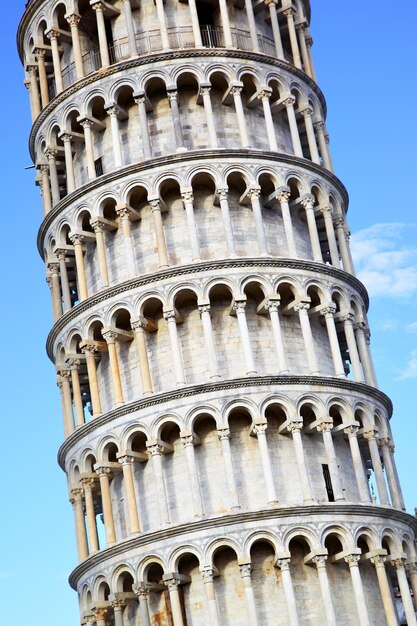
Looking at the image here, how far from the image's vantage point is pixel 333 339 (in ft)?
130

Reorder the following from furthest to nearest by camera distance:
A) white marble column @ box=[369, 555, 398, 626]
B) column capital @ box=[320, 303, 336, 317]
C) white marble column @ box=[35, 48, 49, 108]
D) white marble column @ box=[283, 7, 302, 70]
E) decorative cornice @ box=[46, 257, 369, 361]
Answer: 1. white marble column @ box=[283, 7, 302, 70]
2. white marble column @ box=[35, 48, 49, 108]
3. column capital @ box=[320, 303, 336, 317]
4. decorative cornice @ box=[46, 257, 369, 361]
5. white marble column @ box=[369, 555, 398, 626]

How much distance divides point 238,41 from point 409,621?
19915mm

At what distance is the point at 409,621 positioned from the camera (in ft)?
120

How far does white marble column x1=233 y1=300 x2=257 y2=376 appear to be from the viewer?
3794 cm

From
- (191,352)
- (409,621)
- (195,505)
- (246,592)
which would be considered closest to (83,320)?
(191,352)

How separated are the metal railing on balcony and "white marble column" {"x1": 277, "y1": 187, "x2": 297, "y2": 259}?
18.1 ft

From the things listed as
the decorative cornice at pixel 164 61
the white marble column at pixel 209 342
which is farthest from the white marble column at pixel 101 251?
the decorative cornice at pixel 164 61

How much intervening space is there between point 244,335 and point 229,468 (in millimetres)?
4106

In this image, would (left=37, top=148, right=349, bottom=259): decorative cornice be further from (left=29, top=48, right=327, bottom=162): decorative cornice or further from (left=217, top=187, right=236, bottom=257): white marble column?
(left=29, top=48, right=327, bottom=162): decorative cornice

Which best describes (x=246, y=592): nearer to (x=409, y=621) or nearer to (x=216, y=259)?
(x=409, y=621)

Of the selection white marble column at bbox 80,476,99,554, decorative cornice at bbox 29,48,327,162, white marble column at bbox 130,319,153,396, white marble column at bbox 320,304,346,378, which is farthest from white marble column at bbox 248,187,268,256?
white marble column at bbox 80,476,99,554

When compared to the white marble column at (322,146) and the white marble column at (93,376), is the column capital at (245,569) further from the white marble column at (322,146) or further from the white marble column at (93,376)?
the white marble column at (322,146)

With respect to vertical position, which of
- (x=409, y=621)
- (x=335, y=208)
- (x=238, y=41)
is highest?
(x=238, y=41)

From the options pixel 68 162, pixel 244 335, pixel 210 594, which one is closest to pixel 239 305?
pixel 244 335
